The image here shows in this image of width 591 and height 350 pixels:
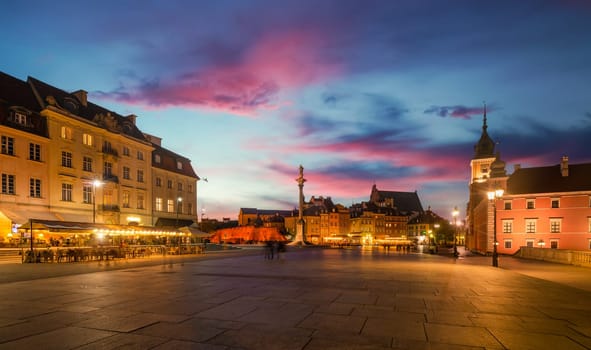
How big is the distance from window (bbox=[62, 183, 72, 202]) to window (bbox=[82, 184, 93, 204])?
181 cm

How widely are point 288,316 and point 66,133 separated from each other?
42827 mm

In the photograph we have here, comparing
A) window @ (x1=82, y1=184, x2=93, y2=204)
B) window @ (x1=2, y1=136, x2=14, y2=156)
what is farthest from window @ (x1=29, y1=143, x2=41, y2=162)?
window @ (x1=82, y1=184, x2=93, y2=204)

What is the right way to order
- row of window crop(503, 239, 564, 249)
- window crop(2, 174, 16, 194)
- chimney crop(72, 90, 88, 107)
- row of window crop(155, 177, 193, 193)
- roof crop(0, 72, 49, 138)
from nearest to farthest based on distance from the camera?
window crop(2, 174, 16, 194), roof crop(0, 72, 49, 138), chimney crop(72, 90, 88, 107), row of window crop(503, 239, 564, 249), row of window crop(155, 177, 193, 193)

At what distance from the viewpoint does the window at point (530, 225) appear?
54281 millimetres

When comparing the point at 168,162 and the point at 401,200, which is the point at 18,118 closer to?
the point at 168,162

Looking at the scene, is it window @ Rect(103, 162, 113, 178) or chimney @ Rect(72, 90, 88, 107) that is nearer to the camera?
window @ Rect(103, 162, 113, 178)

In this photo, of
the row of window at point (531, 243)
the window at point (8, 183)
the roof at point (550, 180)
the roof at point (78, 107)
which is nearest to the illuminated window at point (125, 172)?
the roof at point (78, 107)

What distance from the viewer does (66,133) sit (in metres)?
42.3

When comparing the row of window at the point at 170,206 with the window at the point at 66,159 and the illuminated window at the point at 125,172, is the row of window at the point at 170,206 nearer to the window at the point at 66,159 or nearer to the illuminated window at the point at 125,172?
the illuminated window at the point at 125,172

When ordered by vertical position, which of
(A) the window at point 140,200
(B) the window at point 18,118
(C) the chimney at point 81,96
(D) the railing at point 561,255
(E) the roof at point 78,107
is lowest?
(D) the railing at point 561,255

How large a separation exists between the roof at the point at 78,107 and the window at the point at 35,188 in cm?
836

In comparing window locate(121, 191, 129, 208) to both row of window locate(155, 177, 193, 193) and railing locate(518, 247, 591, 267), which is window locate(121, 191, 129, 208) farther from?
railing locate(518, 247, 591, 267)

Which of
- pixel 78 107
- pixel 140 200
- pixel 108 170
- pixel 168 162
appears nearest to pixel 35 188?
pixel 108 170

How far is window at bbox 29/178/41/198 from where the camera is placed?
37.8 meters
